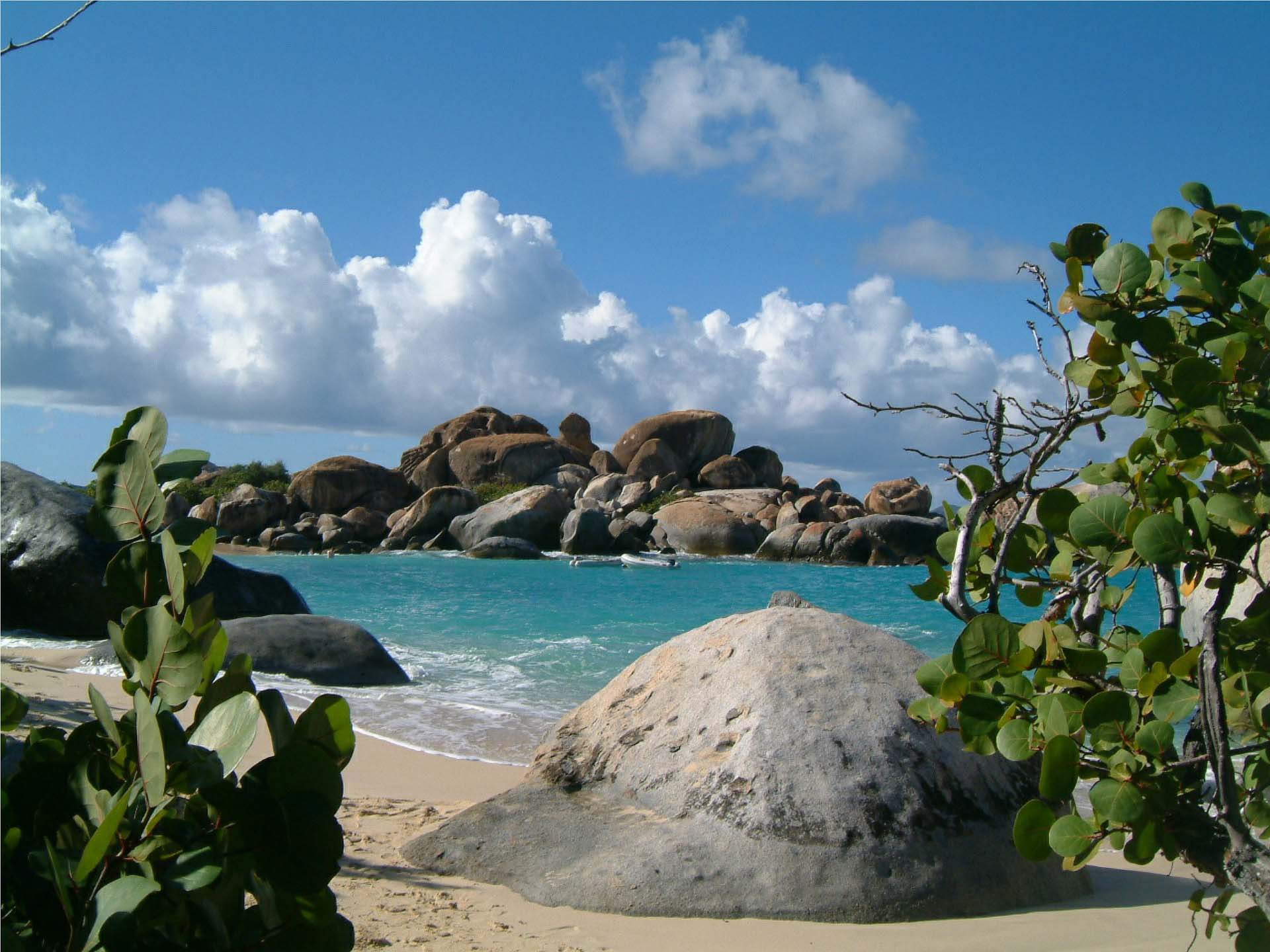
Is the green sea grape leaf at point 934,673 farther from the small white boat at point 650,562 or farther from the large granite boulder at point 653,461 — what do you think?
the large granite boulder at point 653,461

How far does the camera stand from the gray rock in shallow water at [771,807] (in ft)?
14.1

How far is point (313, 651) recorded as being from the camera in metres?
10.8

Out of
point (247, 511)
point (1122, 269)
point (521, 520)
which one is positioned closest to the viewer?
point (1122, 269)

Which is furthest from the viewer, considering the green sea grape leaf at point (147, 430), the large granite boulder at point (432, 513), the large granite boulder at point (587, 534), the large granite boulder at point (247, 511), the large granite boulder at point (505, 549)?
the large granite boulder at point (247, 511)

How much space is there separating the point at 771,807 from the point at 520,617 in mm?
15606

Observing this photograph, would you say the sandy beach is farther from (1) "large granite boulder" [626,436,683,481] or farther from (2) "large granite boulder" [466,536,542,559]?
(1) "large granite boulder" [626,436,683,481]

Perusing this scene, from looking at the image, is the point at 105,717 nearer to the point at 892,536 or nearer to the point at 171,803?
the point at 171,803

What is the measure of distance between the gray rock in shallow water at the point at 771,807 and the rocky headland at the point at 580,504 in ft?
100

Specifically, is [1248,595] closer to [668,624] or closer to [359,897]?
[359,897]

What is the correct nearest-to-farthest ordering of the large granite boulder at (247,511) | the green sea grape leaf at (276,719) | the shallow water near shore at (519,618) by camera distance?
the green sea grape leaf at (276,719) → the shallow water near shore at (519,618) → the large granite boulder at (247,511)

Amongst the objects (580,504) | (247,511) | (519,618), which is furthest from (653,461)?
(519,618)

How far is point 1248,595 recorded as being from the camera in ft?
30.1

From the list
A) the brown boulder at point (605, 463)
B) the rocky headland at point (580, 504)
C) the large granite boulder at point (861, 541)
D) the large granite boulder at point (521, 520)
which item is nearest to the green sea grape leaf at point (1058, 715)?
the rocky headland at point (580, 504)

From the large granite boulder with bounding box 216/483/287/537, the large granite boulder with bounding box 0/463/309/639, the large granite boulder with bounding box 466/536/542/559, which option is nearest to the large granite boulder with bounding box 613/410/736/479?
the large granite boulder with bounding box 466/536/542/559
